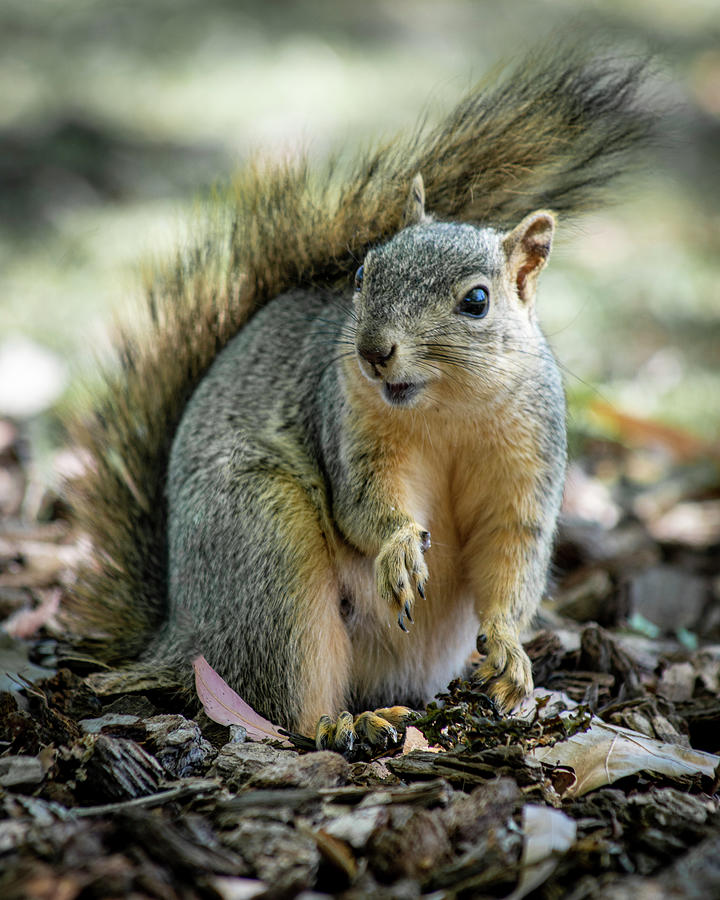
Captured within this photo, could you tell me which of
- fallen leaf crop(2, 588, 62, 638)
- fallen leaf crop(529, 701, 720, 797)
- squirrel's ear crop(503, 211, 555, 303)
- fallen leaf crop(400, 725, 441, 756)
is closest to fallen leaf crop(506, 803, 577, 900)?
fallen leaf crop(529, 701, 720, 797)

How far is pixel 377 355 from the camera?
6.61ft

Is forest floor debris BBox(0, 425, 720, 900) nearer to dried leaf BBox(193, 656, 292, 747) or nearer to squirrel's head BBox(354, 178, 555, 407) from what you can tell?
dried leaf BBox(193, 656, 292, 747)

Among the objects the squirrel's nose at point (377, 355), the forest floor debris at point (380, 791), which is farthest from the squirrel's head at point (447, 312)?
the forest floor debris at point (380, 791)

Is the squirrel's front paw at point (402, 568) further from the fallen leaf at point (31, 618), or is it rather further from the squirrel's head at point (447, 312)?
the fallen leaf at point (31, 618)

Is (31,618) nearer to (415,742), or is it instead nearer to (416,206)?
(415,742)

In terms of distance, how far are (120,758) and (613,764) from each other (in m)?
0.92

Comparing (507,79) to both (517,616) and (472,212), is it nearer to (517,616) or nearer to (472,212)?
(472,212)

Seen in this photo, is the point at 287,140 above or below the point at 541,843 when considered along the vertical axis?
above

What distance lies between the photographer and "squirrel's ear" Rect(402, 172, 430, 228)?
8.04ft

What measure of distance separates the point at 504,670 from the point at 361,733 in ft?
1.12

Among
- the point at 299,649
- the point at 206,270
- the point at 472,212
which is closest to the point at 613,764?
the point at 299,649

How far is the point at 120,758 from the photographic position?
69.7 inches

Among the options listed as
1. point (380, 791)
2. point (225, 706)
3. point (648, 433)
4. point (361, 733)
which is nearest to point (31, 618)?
point (225, 706)

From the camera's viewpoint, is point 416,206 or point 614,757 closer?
point 614,757
